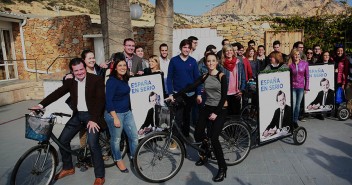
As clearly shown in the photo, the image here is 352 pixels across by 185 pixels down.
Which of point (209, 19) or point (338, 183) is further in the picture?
point (209, 19)

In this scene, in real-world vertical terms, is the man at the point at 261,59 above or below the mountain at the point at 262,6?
below

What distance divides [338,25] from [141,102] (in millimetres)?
9895

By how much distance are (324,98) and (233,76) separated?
9.37 feet

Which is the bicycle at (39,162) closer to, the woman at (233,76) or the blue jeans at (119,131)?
the blue jeans at (119,131)

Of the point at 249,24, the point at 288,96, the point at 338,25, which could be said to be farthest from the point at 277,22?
the point at 288,96

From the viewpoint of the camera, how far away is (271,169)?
4.20m

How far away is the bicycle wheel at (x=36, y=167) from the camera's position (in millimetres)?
3404

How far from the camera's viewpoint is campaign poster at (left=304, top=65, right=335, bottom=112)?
6.40 meters

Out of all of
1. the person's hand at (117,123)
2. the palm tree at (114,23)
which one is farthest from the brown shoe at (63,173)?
the palm tree at (114,23)

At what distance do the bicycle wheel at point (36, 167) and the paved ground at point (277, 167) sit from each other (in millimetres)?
277

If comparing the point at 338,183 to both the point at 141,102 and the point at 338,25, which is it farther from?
the point at 338,25

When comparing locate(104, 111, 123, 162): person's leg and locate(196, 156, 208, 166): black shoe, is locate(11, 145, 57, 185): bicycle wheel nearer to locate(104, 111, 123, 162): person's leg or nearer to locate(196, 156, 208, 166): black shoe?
locate(104, 111, 123, 162): person's leg

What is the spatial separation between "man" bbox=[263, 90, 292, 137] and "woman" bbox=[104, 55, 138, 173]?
7.63 ft

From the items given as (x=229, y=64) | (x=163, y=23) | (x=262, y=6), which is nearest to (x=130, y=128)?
(x=229, y=64)
